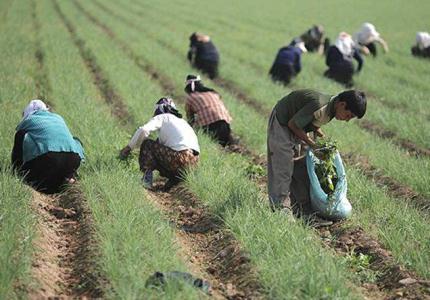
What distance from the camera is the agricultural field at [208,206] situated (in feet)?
14.0

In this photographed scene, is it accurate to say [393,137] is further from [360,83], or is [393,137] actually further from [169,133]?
[360,83]

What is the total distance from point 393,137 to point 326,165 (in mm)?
3640

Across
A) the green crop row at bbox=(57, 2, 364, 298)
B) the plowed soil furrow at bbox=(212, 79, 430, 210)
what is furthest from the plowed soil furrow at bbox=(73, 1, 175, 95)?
the plowed soil furrow at bbox=(212, 79, 430, 210)

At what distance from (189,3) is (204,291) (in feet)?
96.2

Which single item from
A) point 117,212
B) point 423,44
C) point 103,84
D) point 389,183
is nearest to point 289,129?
point 117,212

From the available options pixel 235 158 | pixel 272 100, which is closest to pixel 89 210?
pixel 235 158

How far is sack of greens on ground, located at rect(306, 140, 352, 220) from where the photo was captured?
5695 millimetres

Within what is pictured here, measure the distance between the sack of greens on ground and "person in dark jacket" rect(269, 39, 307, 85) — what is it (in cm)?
683

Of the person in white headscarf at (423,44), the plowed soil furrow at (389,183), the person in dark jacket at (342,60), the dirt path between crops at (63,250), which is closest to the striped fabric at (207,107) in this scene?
the plowed soil furrow at (389,183)

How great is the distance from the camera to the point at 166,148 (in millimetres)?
6582

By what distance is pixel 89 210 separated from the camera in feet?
18.7

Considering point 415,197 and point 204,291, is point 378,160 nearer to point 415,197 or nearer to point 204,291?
point 415,197

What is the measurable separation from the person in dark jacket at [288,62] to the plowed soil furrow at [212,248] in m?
A: 6.39

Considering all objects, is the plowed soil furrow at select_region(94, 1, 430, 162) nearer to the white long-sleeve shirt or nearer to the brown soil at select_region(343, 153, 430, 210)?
the brown soil at select_region(343, 153, 430, 210)
